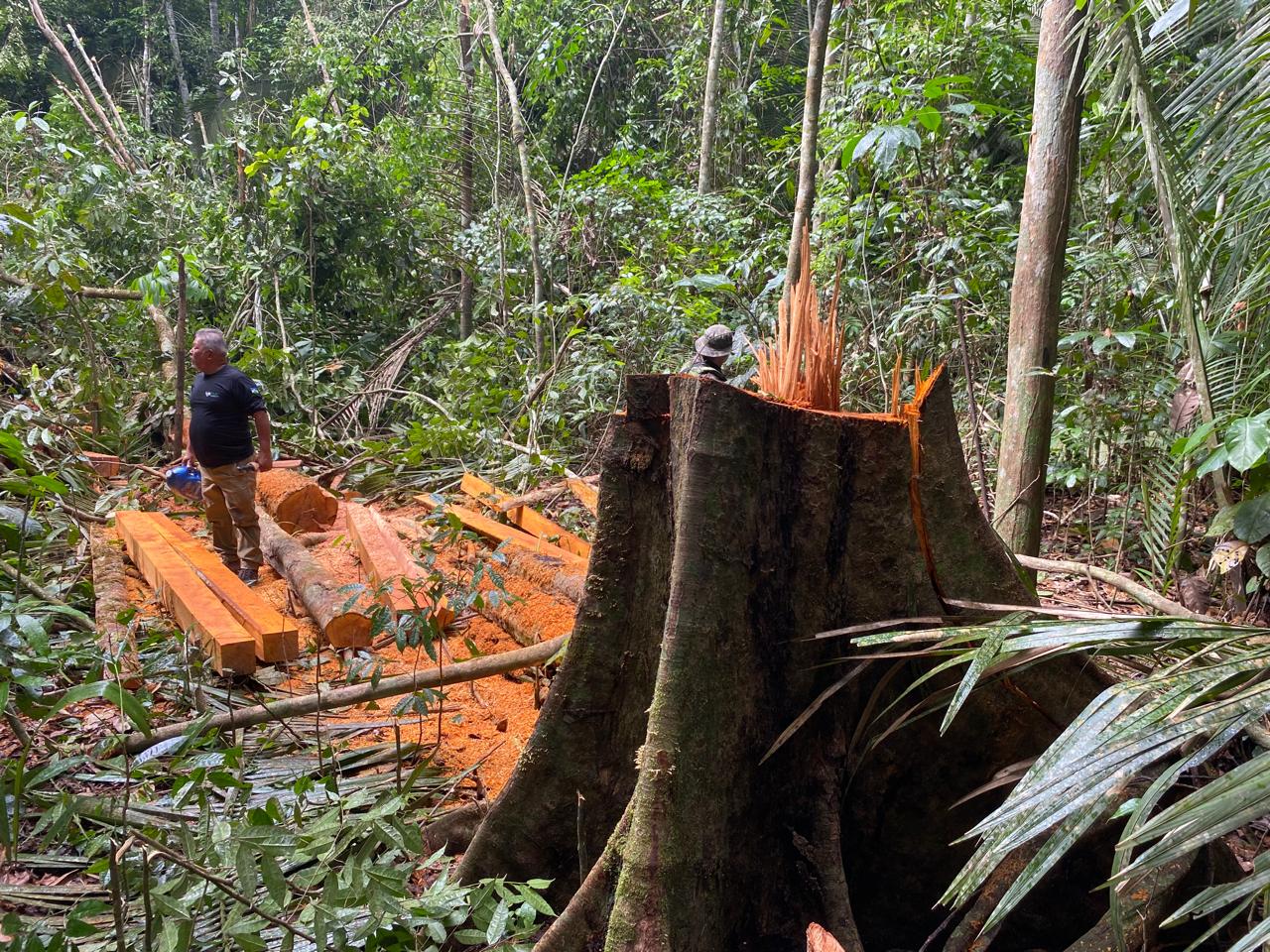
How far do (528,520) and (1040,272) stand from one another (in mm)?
4014

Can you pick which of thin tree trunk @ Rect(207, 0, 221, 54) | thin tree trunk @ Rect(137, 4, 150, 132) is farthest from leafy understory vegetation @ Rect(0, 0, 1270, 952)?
thin tree trunk @ Rect(207, 0, 221, 54)

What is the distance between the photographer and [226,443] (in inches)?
242

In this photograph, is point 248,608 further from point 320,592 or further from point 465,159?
point 465,159

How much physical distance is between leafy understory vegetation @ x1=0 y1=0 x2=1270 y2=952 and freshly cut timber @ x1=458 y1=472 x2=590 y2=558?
0.34 meters

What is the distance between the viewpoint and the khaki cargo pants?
6.32m

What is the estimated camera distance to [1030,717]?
7.34 ft

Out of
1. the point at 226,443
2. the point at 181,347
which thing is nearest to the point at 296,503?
the point at 226,443

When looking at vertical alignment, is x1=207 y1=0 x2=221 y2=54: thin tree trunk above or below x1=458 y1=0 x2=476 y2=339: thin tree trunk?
above

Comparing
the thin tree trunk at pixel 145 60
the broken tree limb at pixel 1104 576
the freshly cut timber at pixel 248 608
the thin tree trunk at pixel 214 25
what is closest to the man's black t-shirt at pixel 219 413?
the freshly cut timber at pixel 248 608

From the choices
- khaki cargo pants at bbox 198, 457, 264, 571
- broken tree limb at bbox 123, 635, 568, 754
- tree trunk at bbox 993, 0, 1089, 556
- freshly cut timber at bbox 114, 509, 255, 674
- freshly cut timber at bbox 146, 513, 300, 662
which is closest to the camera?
broken tree limb at bbox 123, 635, 568, 754

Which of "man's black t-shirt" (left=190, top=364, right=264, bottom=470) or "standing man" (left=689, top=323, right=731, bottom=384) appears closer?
"standing man" (left=689, top=323, right=731, bottom=384)

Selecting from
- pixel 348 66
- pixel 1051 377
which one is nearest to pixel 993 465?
pixel 1051 377

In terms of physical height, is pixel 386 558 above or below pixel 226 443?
below

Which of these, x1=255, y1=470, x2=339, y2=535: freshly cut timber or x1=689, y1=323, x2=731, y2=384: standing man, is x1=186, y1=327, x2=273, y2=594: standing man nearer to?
x1=255, y1=470, x2=339, y2=535: freshly cut timber
